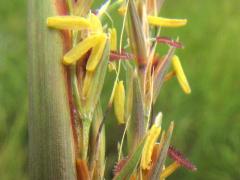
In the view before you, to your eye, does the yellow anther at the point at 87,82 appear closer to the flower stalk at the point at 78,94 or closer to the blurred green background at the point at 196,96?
the flower stalk at the point at 78,94

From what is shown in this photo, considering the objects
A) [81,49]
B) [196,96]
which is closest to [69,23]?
[81,49]

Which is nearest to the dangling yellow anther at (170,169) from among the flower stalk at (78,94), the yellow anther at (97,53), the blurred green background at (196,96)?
the flower stalk at (78,94)

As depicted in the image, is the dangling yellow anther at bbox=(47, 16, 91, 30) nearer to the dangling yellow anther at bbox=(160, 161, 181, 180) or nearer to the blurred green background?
the dangling yellow anther at bbox=(160, 161, 181, 180)

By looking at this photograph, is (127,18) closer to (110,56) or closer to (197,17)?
(110,56)

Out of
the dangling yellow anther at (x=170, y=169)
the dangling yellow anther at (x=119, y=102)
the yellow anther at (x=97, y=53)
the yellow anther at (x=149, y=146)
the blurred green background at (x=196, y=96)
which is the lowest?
the blurred green background at (x=196, y=96)

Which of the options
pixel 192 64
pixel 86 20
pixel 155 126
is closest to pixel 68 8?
pixel 86 20

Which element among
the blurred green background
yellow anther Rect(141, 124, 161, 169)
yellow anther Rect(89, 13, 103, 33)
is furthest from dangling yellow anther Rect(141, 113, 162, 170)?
the blurred green background
